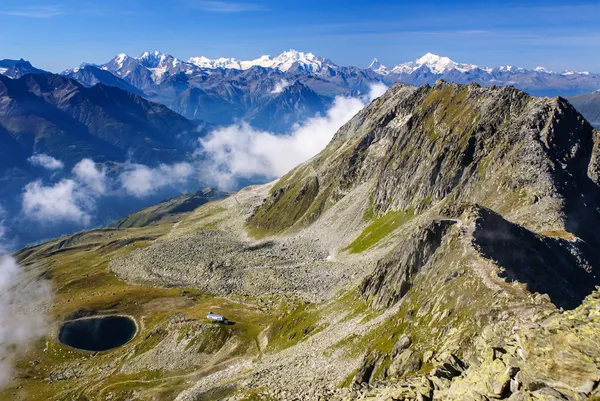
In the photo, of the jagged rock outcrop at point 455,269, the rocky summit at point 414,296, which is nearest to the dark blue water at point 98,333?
the rocky summit at point 414,296

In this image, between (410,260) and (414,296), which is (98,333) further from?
(414,296)

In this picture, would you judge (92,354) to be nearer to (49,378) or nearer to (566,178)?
(49,378)

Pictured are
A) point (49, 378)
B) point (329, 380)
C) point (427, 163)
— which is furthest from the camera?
point (427, 163)

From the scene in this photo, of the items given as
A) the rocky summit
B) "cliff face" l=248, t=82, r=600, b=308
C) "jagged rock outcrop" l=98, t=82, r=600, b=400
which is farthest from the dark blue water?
"cliff face" l=248, t=82, r=600, b=308

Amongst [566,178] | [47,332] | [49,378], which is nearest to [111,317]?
[47,332]

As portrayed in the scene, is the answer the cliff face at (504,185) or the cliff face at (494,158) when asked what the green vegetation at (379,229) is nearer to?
the cliff face at (504,185)

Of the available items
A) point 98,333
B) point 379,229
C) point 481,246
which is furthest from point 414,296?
point 98,333

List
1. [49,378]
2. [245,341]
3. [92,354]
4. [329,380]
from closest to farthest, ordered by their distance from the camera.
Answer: [329,380]
[245,341]
[49,378]
[92,354]
